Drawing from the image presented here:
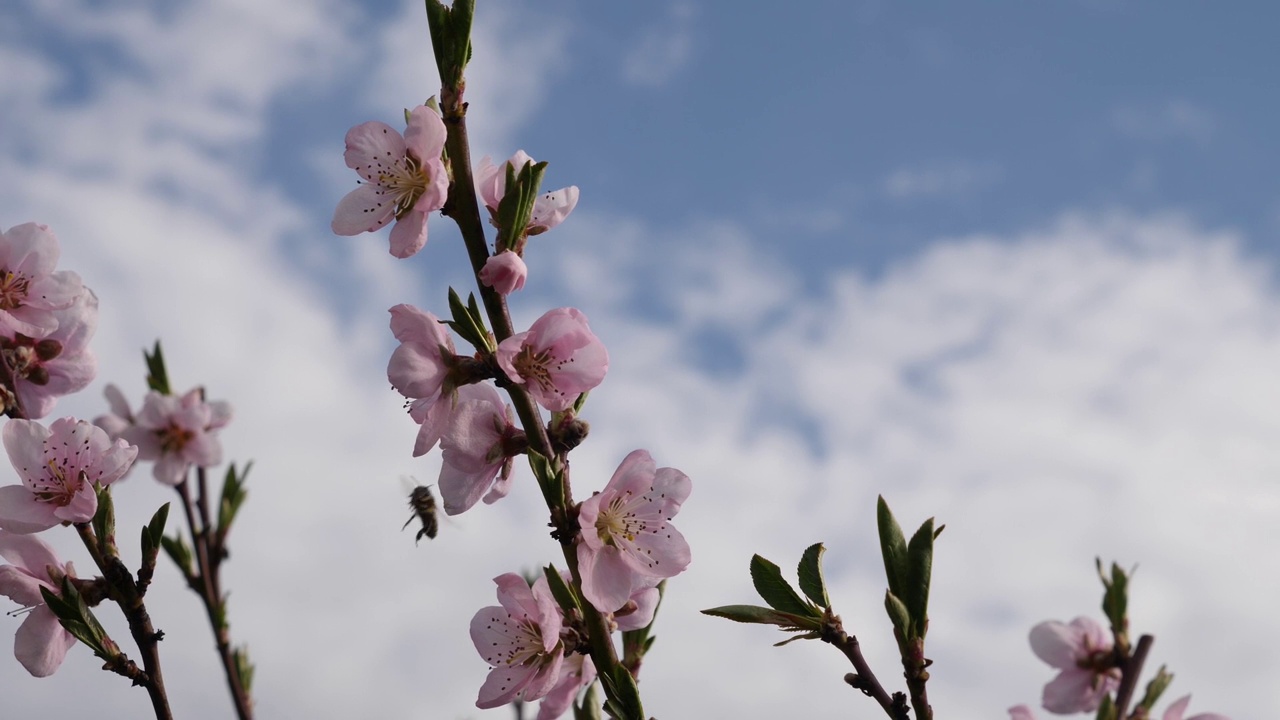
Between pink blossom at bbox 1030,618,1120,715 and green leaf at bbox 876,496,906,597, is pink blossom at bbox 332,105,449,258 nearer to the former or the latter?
green leaf at bbox 876,496,906,597

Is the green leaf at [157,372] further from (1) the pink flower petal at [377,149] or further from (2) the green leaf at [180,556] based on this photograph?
(1) the pink flower petal at [377,149]

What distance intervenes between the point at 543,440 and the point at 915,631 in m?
0.74

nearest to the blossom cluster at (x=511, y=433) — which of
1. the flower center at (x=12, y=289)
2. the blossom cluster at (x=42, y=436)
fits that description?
the blossom cluster at (x=42, y=436)

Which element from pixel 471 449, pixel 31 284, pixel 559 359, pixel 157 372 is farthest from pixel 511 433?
pixel 157 372

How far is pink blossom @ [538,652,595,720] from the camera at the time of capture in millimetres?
2176

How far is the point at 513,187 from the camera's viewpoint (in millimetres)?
2027

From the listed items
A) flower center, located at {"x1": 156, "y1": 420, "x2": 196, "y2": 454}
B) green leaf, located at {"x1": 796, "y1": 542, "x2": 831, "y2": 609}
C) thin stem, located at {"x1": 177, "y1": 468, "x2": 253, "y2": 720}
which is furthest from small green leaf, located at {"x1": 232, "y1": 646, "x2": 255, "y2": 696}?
green leaf, located at {"x1": 796, "y1": 542, "x2": 831, "y2": 609}

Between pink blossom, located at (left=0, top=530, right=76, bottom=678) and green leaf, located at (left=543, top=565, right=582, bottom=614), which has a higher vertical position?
pink blossom, located at (left=0, top=530, right=76, bottom=678)

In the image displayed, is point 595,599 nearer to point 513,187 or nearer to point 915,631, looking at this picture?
point 915,631

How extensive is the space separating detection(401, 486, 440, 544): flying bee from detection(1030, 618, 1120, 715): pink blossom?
1.87 meters

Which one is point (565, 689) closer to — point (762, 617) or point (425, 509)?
point (762, 617)

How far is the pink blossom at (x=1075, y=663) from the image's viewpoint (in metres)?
2.26

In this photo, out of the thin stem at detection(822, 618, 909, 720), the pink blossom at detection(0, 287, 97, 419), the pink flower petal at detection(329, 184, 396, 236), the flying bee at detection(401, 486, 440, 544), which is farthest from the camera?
the flying bee at detection(401, 486, 440, 544)

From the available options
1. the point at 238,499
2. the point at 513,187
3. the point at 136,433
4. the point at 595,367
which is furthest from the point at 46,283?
the point at 136,433
